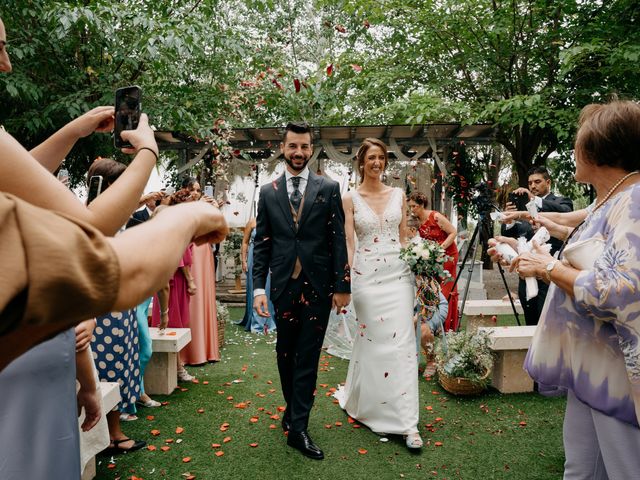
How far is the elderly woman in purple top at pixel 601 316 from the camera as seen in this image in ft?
5.05

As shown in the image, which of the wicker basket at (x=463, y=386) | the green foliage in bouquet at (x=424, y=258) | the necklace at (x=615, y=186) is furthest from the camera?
the wicker basket at (x=463, y=386)

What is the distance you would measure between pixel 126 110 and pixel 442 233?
5315 millimetres

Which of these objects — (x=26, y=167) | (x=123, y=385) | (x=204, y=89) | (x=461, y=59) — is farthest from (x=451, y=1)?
(x=26, y=167)

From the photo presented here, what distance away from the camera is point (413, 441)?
3.39 metres

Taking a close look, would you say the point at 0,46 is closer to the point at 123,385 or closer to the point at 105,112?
the point at 105,112

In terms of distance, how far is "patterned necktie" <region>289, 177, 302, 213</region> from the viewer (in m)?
3.47

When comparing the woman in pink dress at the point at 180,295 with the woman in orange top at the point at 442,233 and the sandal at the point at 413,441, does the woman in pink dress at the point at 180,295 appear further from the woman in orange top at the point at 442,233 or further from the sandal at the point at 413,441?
the woman in orange top at the point at 442,233

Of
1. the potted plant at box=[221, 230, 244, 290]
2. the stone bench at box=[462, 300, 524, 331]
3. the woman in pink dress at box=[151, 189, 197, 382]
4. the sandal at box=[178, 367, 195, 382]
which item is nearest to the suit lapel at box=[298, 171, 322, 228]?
the woman in pink dress at box=[151, 189, 197, 382]

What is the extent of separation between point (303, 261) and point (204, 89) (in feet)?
23.0

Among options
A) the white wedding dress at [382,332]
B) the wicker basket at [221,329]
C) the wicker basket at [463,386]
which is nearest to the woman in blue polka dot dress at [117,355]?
the white wedding dress at [382,332]

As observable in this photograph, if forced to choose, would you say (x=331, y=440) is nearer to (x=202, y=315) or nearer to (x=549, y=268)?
(x=549, y=268)

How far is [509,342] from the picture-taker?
449 cm

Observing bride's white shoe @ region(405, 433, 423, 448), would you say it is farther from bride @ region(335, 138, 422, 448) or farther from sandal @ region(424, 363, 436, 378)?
sandal @ region(424, 363, 436, 378)

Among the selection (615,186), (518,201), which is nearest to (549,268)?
(615,186)
